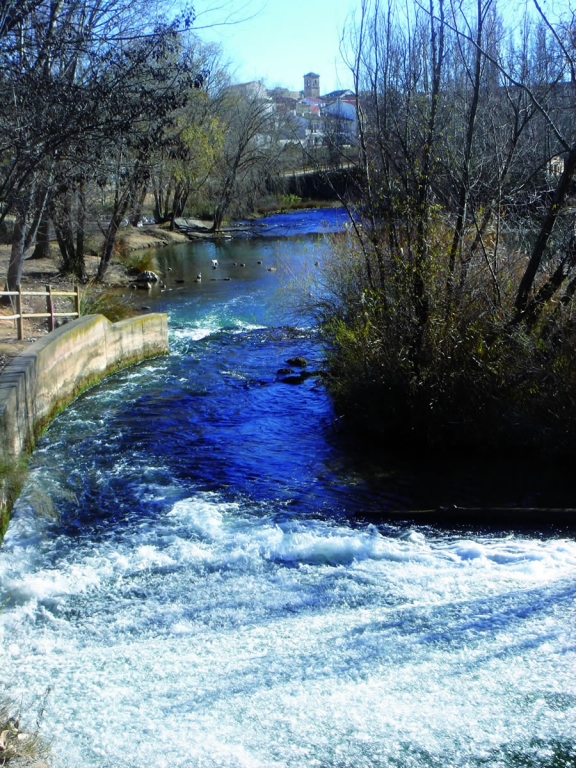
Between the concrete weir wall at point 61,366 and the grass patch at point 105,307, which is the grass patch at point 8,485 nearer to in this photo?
the concrete weir wall at point 61,366

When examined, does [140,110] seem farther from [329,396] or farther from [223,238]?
[223,238]

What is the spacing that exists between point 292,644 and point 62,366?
8.51 m

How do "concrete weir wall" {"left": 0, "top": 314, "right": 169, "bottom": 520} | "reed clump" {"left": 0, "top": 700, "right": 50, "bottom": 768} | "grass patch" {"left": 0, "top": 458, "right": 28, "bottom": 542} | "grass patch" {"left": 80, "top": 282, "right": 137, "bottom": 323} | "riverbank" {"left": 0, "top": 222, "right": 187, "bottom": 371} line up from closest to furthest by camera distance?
"reed clump" {"left": 0, "top": 700, "right": 50, "bottom": 768}, "grass patch" {"left": 0, "top": 458, "right": 28, "bottom": 542}, "concrete weir wall" {"left": 0, "top": 314, "right": 169, "bottom": 520}, "riverbank" {"left": 0, "top": 222, "right": 187, "bottom": 371}, "grass patch" {"left": 80, "top": 282, "right": 137, "bottom": 323}

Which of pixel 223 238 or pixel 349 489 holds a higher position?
pixel 223 238

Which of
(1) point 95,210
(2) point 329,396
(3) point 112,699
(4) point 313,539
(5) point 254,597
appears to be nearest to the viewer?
(3) point 112,699

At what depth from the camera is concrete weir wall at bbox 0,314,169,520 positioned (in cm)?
1038

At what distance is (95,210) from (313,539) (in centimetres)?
2000

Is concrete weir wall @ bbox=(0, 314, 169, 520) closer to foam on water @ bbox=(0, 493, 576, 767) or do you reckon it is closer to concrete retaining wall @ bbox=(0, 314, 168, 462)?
concrete retaining wall @ bbox=(0, 314, 168, 462)

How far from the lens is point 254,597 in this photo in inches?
276

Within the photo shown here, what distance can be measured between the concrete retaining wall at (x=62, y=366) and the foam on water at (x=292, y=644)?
234 cm

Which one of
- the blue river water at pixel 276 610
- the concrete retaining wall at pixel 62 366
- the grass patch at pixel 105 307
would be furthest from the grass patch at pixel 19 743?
the grass patch at pixel 105 307

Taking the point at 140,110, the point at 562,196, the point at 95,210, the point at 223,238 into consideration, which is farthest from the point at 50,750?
the point at 223,238

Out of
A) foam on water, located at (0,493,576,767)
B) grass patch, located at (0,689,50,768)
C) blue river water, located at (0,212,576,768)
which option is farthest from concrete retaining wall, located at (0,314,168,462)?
grass patch, located at (0,689,50,768)

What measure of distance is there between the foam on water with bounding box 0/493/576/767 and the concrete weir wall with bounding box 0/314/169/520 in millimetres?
2204
